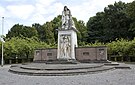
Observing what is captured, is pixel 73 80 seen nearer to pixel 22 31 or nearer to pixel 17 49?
pixel 17 49

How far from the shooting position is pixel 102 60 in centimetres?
2784

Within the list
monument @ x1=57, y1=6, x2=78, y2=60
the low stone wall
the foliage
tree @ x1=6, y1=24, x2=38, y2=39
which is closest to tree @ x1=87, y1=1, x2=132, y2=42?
tree @ x1=6, y1=24, x2=38, y2=39

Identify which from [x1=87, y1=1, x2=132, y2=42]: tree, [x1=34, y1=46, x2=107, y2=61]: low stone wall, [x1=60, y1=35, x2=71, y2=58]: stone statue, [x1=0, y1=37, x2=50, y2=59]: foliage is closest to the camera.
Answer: [x1=60, y1=35, x2=71, y2=58]: stone statue

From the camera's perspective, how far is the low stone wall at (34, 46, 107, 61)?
2841 centimetres

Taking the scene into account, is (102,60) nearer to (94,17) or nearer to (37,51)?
(37,51)

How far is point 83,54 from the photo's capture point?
29.6m

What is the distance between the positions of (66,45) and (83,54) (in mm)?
2958

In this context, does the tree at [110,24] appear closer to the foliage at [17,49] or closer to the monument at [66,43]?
the foliage at [17,49]

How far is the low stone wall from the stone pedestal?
1681mm

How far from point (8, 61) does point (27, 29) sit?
2886 centimetres

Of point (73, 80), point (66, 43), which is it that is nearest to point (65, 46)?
point (66, 43)

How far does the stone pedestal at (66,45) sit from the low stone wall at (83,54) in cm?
168

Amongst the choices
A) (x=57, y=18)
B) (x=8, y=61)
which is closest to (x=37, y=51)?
(x=8, y=61)

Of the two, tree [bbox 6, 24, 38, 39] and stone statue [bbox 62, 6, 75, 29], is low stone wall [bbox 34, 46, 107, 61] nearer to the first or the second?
stone statue [bbox 62, 6, 75, 29]
